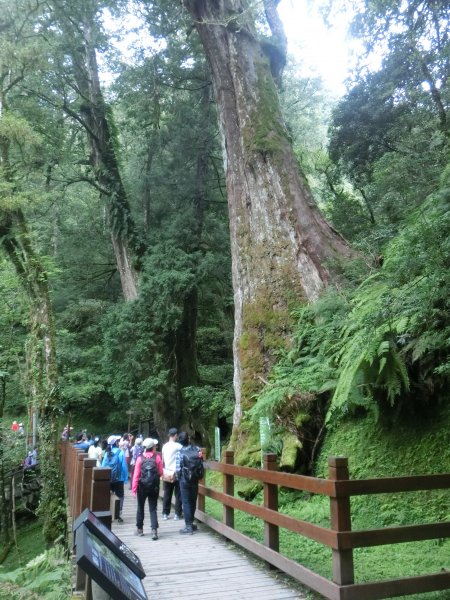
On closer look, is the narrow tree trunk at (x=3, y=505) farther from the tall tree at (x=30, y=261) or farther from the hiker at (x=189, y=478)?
the hiker at (x=189, y=478)

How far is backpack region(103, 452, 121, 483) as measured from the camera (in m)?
9.85

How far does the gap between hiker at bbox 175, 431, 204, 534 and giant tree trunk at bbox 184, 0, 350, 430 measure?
2.41 meters

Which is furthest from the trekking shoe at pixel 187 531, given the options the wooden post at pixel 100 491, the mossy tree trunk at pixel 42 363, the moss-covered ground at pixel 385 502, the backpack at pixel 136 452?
the mossy tree trunk at pixel 42 363

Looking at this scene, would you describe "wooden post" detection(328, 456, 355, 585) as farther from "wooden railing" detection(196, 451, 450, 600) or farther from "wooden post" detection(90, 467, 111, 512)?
"wooden post" detection(90, 467, 111, 512)

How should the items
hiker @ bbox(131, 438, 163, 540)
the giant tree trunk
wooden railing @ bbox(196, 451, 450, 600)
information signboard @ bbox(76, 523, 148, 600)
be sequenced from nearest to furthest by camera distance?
information signboard @ bbox(76, 523, 148, 600), wooden railing @ bbox(196, 451, 450, 600), hiker @ bbox(131, 438, 163, 540), the giant tree trunk

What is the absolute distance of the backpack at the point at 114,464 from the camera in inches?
388

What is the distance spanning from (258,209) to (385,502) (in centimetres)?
749

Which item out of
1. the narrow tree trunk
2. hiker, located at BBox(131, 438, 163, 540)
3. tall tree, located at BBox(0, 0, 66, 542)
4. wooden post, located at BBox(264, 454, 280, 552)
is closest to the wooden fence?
wooden post, located at BBox(264, 454, 280, 552)

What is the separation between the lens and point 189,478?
759 centimetres

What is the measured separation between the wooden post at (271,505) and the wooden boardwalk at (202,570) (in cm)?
27

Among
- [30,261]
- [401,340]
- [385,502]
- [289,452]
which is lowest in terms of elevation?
[385,502]

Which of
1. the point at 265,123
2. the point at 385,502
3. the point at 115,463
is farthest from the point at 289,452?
the point at 265,123

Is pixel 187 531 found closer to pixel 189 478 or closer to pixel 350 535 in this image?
pixel 189 478

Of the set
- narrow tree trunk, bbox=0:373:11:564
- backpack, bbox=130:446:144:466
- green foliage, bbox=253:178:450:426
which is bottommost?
narrow tree trunk, bbox=0:373:11:564
